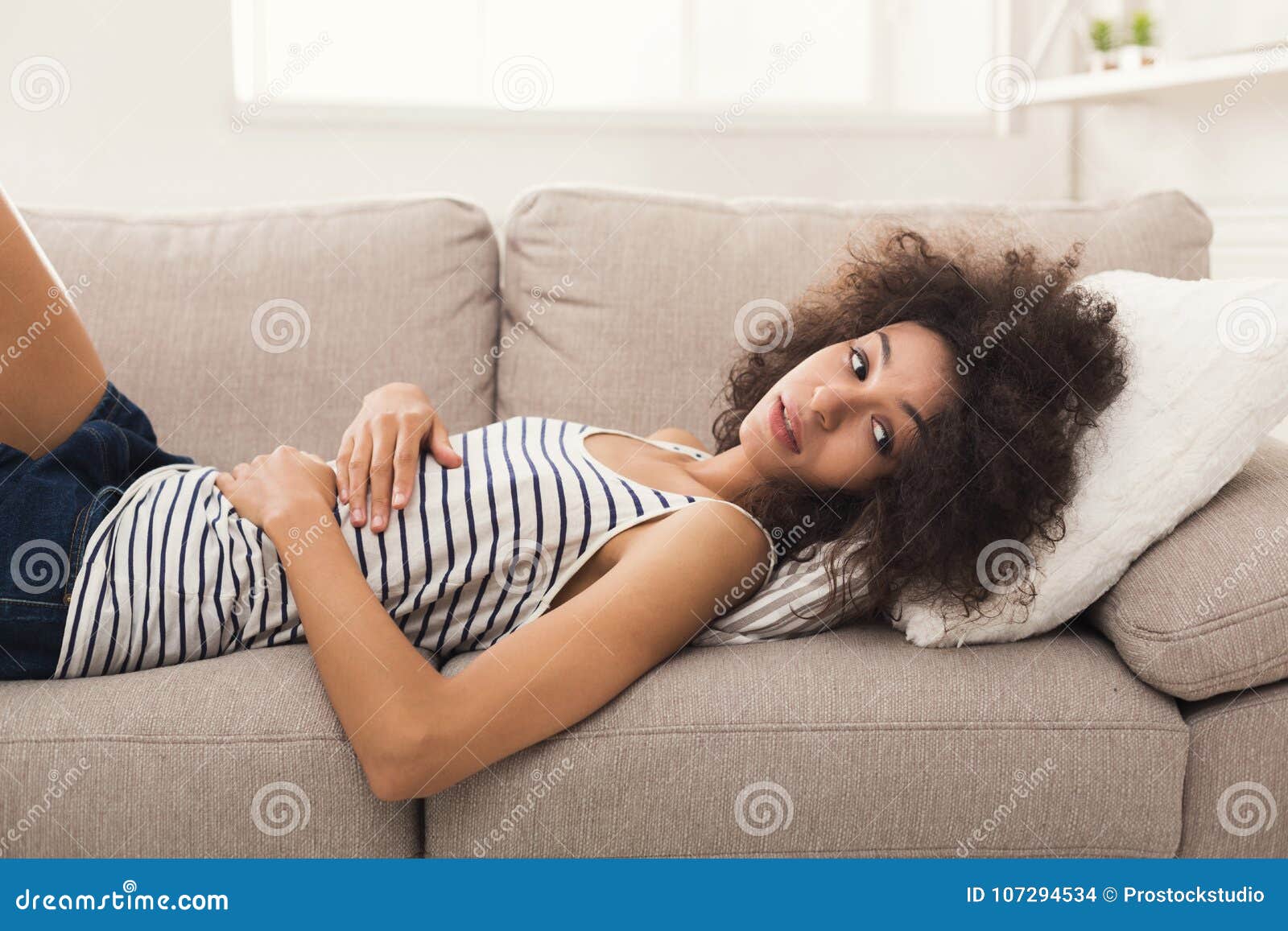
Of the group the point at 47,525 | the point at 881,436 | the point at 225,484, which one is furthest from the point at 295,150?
the point at 881,436

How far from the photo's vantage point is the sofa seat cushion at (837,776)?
1.05 m

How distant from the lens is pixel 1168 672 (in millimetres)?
1095

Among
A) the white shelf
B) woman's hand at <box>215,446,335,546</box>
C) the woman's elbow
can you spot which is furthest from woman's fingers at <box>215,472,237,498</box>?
the white shelf

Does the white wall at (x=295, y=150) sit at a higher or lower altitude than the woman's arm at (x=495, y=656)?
higher

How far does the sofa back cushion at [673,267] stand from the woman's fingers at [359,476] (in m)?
0.41

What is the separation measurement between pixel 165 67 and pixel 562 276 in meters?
1.21

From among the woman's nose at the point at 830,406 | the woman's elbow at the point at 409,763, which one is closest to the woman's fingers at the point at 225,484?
the woman's elbow at the point at 409,763

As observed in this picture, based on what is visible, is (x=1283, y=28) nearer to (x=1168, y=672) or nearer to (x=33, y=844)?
(x=1168, y=672)

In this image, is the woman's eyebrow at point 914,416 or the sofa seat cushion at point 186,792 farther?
the woman's eyebrow at point 914,416

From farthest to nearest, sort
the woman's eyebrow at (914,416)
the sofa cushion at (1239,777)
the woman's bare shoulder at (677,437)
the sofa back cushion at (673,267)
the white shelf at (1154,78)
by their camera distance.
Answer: the white shelf at (1154,78) < the sofa back cushion at (673,267) < the woman's bare shoulder at (677,437) < the woman's eyebrow at (914,416) < the sofa cushion at (1239,777)

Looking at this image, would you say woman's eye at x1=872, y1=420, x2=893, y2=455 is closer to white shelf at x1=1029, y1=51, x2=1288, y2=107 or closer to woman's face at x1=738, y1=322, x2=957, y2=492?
woman's face at x1=738, y1=322, x2=957, y2=492

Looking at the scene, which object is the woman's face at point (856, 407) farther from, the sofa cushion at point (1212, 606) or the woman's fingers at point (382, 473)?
the woman's fingers at point (382, 473)

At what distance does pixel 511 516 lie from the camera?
47.4 inches

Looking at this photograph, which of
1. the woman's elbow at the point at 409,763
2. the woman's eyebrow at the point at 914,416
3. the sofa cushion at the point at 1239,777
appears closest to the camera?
the woman's elbow at the point at 409,763
